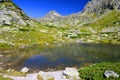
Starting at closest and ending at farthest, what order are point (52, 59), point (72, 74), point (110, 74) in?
point (110, 74) < point (72, 74) < point (52, 59)

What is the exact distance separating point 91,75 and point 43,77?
12.8 meters

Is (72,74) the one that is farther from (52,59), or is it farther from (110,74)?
(52,59)

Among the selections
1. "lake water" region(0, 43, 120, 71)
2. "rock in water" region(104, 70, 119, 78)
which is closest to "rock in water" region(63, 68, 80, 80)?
"rock in water" region(104, 70, 119, 78)

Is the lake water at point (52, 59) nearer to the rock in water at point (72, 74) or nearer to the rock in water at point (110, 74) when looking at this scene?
the rock in water at point (72, 74)

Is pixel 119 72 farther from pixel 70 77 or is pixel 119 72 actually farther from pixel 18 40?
pixel 18 40

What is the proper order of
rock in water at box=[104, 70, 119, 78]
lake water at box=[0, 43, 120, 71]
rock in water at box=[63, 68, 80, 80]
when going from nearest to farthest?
rock in water at box=[104, 70, 119, 78]
rock in water at box=[63, 68, 80, 80]
lake water at box=[0, 43, 120, 71]

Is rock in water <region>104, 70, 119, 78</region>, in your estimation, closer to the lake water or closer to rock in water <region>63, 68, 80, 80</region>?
rock in water <region>63, 68, 80, 80</region>

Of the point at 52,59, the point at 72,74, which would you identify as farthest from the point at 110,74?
the point at 52,59

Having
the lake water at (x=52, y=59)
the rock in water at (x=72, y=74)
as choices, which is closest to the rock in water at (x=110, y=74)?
the rock in water at (x=72, y=74)

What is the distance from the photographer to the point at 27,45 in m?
150

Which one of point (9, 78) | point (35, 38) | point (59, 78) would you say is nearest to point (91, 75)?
point (59, 78)

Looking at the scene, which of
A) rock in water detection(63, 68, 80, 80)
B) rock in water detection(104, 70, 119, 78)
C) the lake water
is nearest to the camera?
rock in water detection(104, 70, 119, 78)

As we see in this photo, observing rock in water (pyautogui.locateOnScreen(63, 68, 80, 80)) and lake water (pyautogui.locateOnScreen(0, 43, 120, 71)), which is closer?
rock in water (pyautogui.locateOnScreen(63, 68, 80, 80))

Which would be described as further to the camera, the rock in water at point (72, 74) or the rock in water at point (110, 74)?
the rock in water at point (72, 74)
